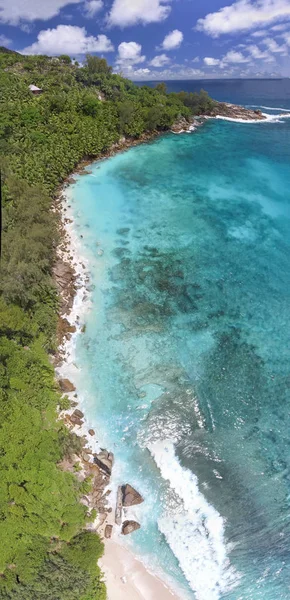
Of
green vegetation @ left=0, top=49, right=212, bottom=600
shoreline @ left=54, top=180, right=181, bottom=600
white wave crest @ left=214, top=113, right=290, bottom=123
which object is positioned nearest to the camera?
green vegetation @ left=0, top=49, right=212, bottom=600

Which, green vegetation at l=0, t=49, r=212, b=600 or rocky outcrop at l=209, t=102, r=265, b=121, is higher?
rocky outcrop at l=209, t=102, r=265, b=121

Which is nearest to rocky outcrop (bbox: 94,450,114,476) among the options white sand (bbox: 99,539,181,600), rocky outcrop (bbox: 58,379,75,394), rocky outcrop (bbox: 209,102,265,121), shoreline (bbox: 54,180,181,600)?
shoreline (bbox: 54,180,181,600)

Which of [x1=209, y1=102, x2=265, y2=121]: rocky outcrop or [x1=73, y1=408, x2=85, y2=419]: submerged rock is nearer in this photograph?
[x1=73, y1=408, x2=85, y2=419]: submerged rock

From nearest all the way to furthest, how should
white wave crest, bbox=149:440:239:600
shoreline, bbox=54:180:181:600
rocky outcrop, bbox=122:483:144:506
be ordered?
1. shoreline, bbox=54:180:181:600
2. white wave crest, bbox=149:440:239:600
3. rocky outcrop, bbox=122:483:144:506

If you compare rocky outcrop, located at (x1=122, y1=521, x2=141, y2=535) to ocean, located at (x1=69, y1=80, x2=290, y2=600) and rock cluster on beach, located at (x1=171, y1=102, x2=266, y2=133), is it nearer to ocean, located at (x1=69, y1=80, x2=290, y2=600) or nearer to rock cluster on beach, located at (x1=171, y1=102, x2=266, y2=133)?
ocean, located at (x1=69, y1=80, x2=290, y2=600)

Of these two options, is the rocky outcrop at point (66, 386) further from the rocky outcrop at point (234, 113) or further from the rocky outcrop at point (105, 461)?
the rocky outcrop at point (234, 113)

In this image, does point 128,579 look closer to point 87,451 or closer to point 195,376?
point 87,451

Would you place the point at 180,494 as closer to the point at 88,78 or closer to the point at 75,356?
the point at 75,356

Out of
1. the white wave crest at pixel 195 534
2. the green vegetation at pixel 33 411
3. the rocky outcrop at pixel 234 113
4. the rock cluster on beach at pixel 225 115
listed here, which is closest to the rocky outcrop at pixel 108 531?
the green vegetation at pixel 33 411

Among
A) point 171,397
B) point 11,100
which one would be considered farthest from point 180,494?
point 11,100
